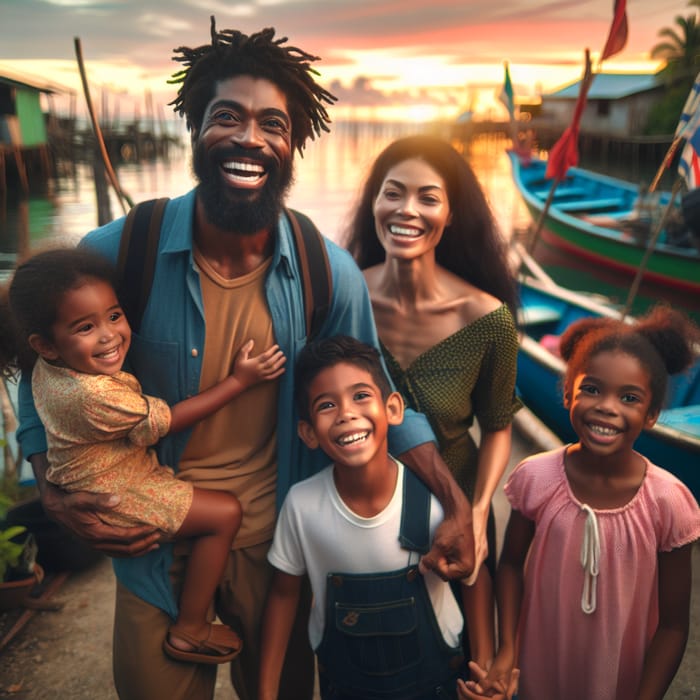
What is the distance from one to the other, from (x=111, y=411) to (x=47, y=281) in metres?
0.39

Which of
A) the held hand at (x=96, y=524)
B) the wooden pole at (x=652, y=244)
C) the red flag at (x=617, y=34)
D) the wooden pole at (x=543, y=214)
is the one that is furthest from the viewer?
the wooden pole at (x=543, y=214)

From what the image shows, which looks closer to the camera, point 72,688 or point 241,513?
point 241,513

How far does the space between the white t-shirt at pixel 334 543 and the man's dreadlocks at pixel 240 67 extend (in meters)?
1.24

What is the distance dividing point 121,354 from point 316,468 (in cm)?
74

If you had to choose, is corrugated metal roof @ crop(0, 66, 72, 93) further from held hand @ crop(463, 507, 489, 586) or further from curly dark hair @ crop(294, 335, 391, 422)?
held hand @ crop(463, 507, 489, 586)

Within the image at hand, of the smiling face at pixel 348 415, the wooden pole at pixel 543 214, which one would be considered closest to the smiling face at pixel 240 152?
the smiling face at pixel 348 415

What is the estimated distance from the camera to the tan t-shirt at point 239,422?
2010 millimetres

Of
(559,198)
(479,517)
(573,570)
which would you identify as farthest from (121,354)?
(559,198)

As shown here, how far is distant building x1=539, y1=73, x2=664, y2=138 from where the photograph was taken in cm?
4009

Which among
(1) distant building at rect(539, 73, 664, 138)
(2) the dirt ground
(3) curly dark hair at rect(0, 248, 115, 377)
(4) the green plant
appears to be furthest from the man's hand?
(1) distant building at rect(539, 73, 664, 138)

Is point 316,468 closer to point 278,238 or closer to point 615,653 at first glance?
point 278,238

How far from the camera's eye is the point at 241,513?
6.77 ft

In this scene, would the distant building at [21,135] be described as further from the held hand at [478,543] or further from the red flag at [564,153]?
the held hand at [478,543]

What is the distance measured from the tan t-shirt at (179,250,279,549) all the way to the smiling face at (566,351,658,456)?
3.21 ft
